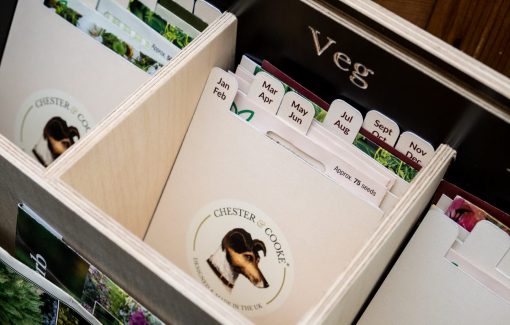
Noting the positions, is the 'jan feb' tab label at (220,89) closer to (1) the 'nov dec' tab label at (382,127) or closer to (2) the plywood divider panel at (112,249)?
(1) the 'nov dec' tab label at (382,127)

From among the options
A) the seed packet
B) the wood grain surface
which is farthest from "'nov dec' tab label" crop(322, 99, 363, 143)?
the wood grain surface

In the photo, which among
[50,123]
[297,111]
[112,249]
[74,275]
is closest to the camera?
[112,249]

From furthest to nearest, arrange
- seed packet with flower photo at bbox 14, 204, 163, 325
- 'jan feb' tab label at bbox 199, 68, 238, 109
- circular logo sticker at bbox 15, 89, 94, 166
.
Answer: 1. circular logo sticker at bbox 15, 89, 94, 166
2. 'jan feb' tab label at bbox 199, 68, 238, 109
3. seed packet with flower photo at bbox 14, 204, 163, 325

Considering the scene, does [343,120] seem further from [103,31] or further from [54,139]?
[54,139]

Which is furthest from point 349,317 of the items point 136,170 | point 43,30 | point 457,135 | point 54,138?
point 43,30

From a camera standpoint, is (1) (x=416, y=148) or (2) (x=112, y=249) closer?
(2) (x=112, y=249)

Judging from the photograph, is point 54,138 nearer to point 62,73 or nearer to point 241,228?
point 62,73

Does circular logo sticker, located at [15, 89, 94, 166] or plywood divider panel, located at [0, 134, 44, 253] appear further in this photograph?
circular logo sticker, located at [15, 89, 94, 166]

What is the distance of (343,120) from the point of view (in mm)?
1169

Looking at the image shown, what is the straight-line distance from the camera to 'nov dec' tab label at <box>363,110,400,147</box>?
1.15 metres

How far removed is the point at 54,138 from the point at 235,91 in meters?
0.48

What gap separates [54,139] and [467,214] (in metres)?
0.89

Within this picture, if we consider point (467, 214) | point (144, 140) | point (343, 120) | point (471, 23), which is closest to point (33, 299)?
point (144, 140)

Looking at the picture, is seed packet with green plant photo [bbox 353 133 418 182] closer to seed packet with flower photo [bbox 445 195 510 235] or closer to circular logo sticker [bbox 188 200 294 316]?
seed packet with flower photo [bbox 445 195 510 235]
